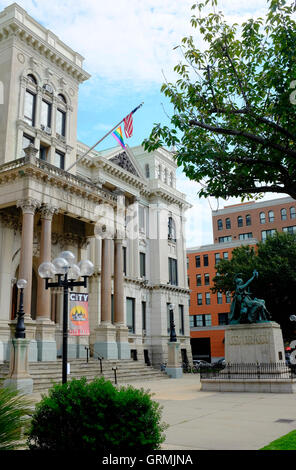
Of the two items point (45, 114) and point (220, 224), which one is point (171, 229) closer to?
point (45, 114)

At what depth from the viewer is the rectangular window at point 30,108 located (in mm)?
32075

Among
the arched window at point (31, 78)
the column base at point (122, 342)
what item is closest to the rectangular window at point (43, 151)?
the arched window at point (31, 78)

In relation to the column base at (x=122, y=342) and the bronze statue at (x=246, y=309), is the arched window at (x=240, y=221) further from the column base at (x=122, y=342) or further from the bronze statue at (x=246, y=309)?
the bronze statue at (x=246, y=309)

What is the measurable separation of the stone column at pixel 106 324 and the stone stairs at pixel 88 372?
95 cm

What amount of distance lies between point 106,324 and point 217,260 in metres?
45.3

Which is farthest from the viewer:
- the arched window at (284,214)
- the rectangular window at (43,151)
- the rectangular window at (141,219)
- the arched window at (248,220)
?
the arched window at (248,220)

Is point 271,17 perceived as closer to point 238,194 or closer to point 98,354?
point 238,194

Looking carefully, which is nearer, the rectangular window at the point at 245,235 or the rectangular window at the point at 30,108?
the rectangular window at the point at 30,108

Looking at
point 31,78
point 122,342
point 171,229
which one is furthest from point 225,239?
point 31,78

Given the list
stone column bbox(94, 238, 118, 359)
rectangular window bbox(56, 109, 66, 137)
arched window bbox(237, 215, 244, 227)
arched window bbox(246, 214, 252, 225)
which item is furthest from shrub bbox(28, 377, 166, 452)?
arched window bbox(237, 215, 244, 227)

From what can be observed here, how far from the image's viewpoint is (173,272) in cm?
5038

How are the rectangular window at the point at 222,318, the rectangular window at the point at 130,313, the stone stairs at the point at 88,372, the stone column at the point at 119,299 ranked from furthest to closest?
the rectangular window at the point at 222,318 < the rectangular window at the point at 130,313 < the stone column at the point at 119,299 < the stone stairs at the point at 88,372

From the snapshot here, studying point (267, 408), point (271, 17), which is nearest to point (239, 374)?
point (267, 408)

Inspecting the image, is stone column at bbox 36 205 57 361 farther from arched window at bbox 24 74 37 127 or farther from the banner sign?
arched window at bbox 24 74 37 127
